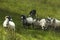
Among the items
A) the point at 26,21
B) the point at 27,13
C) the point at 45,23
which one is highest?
the point at 27,13

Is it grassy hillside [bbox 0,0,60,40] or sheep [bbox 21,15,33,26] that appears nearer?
grassy hillside [bbox 0,0,60,40]

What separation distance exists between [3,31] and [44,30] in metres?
4.21

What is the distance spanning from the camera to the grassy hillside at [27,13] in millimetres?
20045

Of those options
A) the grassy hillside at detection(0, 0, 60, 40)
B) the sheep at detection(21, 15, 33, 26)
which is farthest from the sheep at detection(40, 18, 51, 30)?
the sheep at detection(21, 15, 33, 26)

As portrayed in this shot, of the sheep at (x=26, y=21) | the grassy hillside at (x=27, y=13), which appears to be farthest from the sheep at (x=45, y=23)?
the sheep at (x=26, y=21)

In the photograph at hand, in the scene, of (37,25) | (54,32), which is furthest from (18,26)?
(54,32)

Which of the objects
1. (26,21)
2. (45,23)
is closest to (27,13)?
(26,21)

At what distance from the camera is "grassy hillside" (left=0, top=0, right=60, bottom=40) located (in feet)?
65.8

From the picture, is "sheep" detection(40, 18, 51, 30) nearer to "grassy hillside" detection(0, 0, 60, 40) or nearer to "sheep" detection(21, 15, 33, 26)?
"grassy hillside" detection(0, 0, 60, 40)

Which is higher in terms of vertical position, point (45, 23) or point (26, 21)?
point (26, 21)

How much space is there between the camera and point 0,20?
23.5 meters

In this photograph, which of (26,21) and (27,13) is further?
(27,13)

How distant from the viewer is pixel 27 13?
29.0 m

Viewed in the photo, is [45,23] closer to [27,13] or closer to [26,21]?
[26,21]
